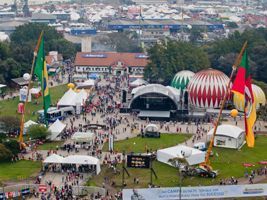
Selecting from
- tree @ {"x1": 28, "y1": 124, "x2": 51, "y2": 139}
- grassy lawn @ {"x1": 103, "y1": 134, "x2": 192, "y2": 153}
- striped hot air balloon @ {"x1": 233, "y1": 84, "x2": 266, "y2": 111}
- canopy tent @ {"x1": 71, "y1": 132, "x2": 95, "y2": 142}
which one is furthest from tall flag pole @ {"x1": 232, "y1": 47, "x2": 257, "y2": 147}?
striped hot air balloon @ {"x1": 233, "y1": 84, "x2": 266, "y2": 111}

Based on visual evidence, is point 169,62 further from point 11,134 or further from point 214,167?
point 214,167

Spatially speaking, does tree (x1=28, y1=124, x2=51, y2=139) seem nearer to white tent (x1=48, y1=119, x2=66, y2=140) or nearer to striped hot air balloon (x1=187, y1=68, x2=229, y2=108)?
white tent (x1=48, y1=119, x2=66, y2=140)

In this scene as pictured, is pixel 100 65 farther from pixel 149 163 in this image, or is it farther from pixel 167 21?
pixel 167 21

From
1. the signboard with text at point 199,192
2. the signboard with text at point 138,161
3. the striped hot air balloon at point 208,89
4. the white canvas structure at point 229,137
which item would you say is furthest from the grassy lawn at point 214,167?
the striped hot air balloon at point 208,89

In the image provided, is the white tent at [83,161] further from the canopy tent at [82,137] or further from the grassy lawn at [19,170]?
the canopy tent at [82,137]

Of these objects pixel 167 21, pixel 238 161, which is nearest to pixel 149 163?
pixel 238 161

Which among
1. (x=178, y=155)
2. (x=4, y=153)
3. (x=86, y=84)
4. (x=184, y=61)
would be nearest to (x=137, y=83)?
(x=86, y=84)
